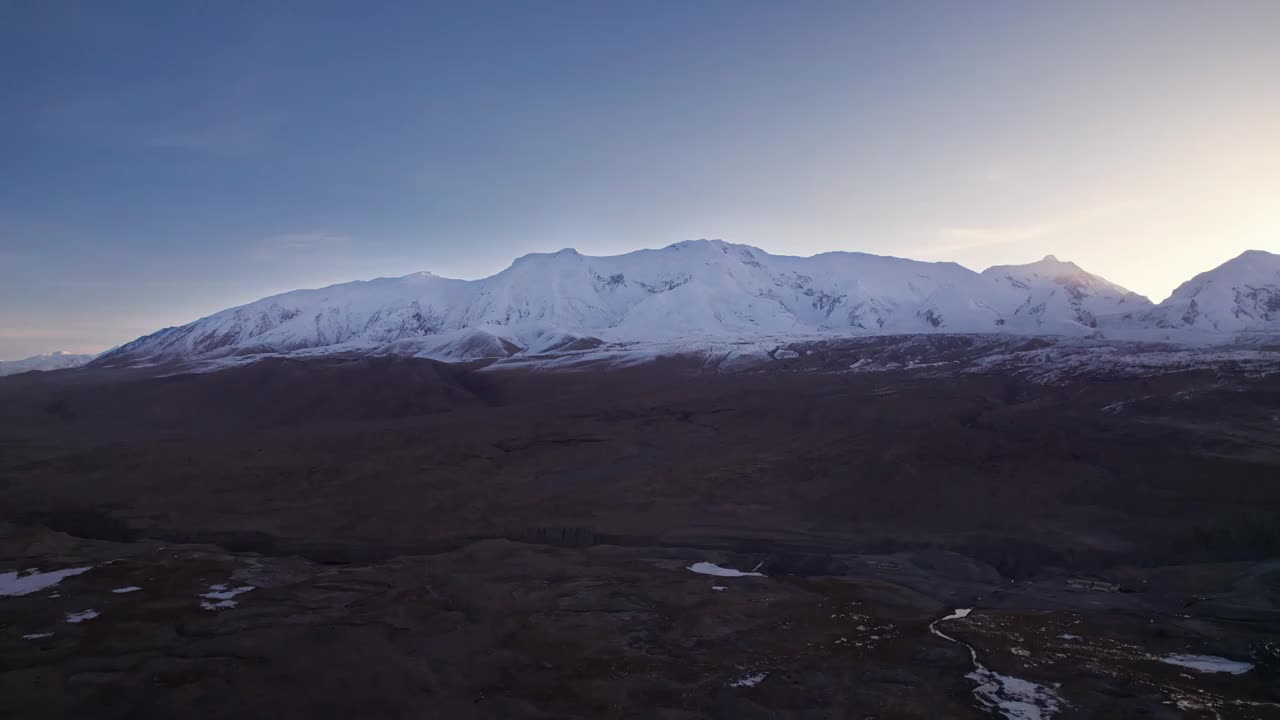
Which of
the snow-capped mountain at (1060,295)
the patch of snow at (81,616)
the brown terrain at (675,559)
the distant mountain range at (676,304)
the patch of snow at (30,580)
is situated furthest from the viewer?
the snow-capped mountain at (1060,295)

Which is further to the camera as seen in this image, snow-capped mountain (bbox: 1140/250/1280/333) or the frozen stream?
snow-capped mountain (bbox: 1140/250/1280/333)

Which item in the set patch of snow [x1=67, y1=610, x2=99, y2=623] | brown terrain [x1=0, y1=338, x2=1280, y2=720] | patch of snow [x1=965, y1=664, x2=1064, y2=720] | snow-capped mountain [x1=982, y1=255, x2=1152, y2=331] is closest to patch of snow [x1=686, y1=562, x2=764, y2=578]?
brown terrain [x1=0, y1=338, x2=1280, y2=720]

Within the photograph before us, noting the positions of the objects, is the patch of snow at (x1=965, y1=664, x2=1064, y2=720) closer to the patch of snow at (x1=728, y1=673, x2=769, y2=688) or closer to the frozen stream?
the frozen stream

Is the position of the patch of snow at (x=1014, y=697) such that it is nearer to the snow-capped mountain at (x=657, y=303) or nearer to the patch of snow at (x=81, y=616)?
the patch of snow at (x=81, y=616)

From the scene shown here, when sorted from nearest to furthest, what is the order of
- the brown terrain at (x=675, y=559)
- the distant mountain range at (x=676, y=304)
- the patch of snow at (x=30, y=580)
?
the brown terrain at (x=675, y=559) → the patch of snow at (x=30, y=580) → the distant mountain range at (x=676, y=304)

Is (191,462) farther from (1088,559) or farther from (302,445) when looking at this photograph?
(1088,559)

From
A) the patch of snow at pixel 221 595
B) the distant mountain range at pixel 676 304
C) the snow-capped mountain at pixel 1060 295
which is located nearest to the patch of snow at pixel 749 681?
the patch of snow at pixel 221 595
